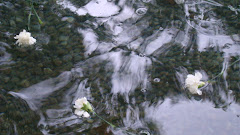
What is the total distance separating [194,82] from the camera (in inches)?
61.1

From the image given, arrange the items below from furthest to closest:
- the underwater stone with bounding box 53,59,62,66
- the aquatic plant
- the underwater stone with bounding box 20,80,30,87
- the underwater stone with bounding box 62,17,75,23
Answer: the underwater stone with bounding box 62,17,75,23
the underwater stone with bounding box 53,59,62,66
the underwater stone with bounding box 20,80,30,87
the aquatic plant

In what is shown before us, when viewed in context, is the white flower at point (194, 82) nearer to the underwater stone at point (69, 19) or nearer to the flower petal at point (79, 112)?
the flower petal at point (79, 112)

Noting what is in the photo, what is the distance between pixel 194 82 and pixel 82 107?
657 mm

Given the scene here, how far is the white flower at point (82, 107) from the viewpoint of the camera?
4.57 ft

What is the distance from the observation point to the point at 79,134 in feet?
4.40

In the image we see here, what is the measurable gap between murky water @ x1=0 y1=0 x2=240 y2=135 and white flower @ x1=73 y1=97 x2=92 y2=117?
0.04 metres

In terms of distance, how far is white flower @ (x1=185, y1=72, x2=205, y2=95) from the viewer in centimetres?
155

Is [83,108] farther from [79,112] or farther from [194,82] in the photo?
[194,82]

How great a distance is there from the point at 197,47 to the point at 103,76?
2.33 ft

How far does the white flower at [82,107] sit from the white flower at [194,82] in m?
0.60

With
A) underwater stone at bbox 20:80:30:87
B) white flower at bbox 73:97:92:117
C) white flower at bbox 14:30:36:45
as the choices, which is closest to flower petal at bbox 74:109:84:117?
white flower at bbox 73:97:92:117

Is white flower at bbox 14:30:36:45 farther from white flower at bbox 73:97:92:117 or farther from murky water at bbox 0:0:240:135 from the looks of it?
white flower at bbox 73:97:92:117

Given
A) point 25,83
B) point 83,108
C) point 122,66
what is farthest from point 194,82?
point 25,83

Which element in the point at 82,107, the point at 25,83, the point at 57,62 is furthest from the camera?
the point at 57,62
